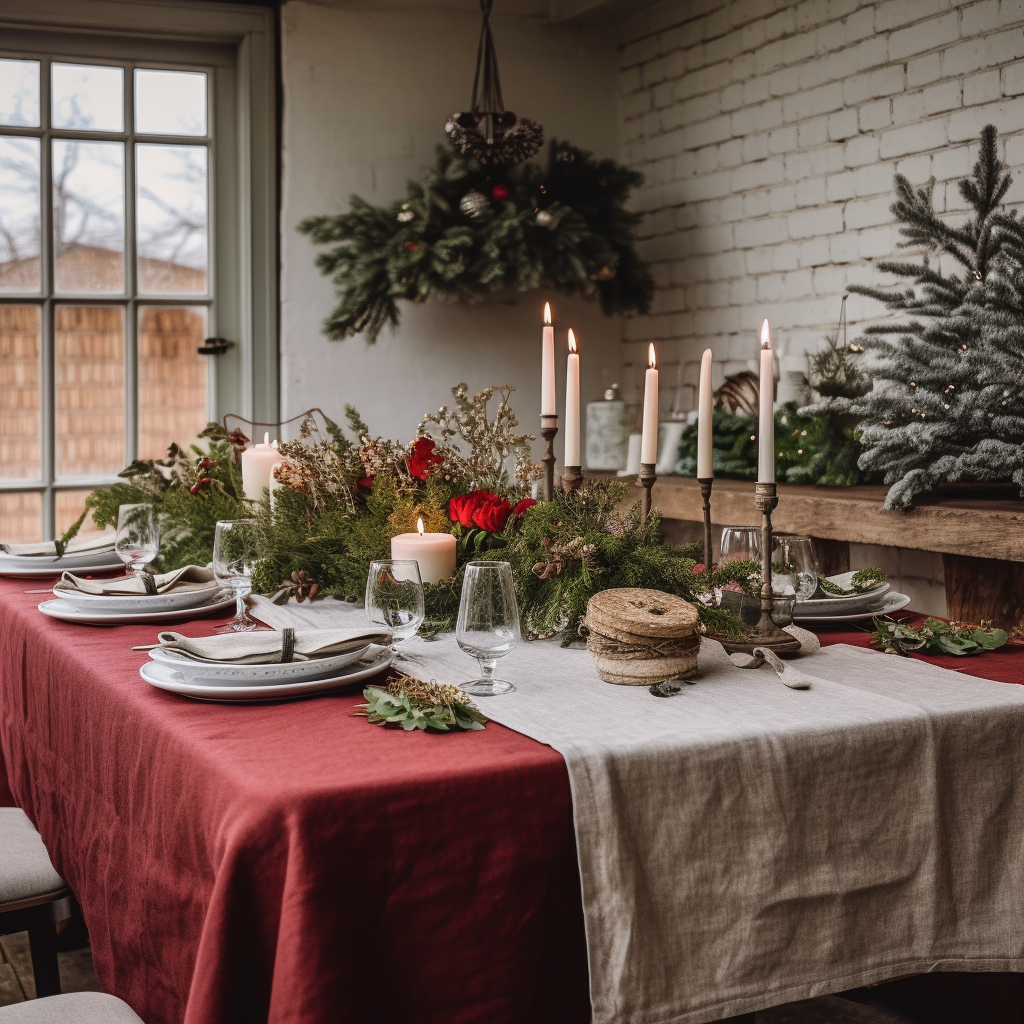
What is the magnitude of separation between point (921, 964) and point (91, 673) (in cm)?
96

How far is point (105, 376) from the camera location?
3.90 m

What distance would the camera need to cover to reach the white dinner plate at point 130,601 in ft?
5.42

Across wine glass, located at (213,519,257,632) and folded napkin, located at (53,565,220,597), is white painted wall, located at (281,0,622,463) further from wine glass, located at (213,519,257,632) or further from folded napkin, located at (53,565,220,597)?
wine glass, located at (213,519,257,632)

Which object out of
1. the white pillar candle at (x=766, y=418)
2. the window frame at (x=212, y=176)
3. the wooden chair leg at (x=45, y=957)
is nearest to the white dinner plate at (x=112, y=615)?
the wooden chair leg at (x=45, y=957)

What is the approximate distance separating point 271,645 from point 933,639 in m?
0.82

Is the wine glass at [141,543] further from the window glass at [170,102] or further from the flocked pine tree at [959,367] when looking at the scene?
the window glass at [170,102]

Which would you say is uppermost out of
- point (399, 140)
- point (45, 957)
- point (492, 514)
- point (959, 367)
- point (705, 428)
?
point (399, 140)

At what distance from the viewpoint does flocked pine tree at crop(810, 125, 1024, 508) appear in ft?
7.90

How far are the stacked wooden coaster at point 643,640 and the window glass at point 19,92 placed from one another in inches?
130

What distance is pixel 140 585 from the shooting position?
1741mm

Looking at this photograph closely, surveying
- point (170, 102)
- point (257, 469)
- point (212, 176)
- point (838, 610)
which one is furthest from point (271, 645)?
point (170, 102)

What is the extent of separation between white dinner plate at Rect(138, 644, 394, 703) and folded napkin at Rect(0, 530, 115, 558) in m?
1.05

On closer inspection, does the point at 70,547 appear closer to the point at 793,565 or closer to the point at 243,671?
the point at 243,671

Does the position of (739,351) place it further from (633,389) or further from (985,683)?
(985,683)
